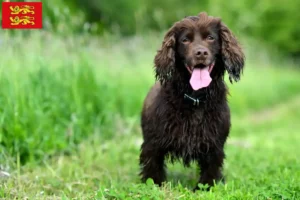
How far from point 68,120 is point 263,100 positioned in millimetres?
10743

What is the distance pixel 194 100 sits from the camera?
511cm

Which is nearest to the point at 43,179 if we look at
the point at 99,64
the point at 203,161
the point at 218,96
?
the point at 203,161

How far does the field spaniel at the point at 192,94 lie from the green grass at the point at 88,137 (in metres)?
0.45

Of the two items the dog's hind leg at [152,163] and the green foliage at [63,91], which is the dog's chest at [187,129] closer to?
the dog's hind leg at [152,163]

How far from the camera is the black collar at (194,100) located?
16.8 ft

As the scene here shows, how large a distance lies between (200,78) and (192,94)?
24cm

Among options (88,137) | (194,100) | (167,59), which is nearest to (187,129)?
(194,100)

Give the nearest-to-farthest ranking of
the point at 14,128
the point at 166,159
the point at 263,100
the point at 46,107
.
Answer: the point at 166,159 → the point at 14,128 → the point at 46,107 → the point at 263,100

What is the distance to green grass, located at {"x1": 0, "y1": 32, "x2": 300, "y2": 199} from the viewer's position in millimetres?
4898

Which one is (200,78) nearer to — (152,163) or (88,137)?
(152,163)

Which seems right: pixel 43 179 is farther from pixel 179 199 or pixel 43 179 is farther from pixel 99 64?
pixel 99 64

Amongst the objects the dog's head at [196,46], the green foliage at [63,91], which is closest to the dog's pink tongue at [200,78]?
the dog's head at [196,46]

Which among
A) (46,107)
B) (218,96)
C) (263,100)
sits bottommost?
(263,100)

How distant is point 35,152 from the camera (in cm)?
639
